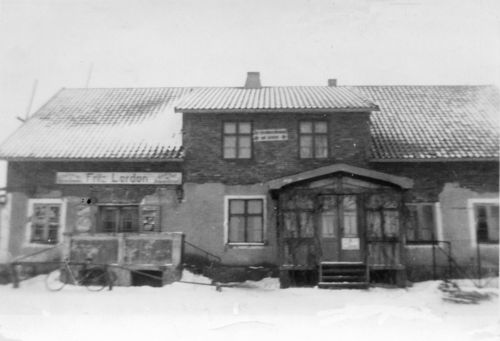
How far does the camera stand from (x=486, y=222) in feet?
42.6

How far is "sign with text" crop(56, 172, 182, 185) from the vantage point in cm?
1340

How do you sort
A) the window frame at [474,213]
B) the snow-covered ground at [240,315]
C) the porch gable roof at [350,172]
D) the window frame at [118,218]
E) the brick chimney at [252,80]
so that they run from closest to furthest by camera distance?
the snow-covered ground at [240,315] < the porch gable roof at [350,172] < the window frame at [474,213] < the window frame at [118,218] < the brick chimney at [252,80]

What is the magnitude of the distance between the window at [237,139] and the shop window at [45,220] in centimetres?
523

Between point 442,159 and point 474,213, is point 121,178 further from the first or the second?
point 474,213

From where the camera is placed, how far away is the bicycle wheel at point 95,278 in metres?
12.0

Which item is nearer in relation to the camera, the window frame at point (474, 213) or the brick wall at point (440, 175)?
the window frame at point (474, 213)

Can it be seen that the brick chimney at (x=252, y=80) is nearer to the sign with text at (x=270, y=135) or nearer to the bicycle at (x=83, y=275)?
the sign with text at (x=270, y=135)

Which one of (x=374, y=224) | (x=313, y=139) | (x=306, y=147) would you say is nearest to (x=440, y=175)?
(x=374, y=224)

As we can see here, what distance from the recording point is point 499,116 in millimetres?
14336

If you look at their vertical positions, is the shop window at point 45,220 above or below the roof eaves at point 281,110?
below

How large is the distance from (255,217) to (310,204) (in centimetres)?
185

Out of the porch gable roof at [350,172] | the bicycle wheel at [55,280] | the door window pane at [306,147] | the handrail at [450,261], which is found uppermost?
the door window pane at [306,147]

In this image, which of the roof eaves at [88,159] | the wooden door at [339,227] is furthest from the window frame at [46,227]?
the wooden door at [339,227]

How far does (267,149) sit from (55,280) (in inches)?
272
